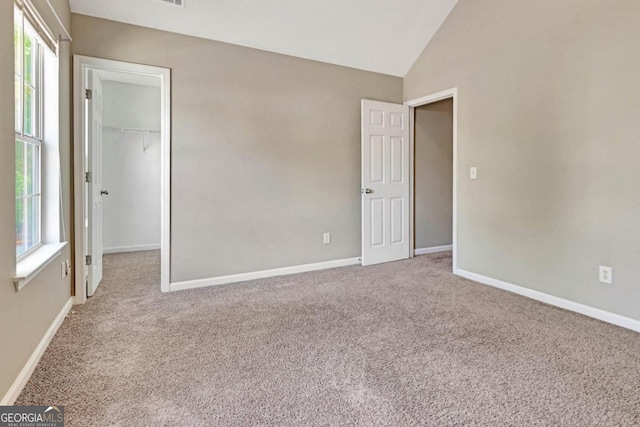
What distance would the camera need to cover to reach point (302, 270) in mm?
3906

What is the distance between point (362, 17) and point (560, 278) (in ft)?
10.0

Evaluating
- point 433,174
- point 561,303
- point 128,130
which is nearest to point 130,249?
point 128,130

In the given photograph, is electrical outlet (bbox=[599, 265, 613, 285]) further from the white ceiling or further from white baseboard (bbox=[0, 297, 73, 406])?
white baseboard (bbox=[0, 297, 73, 406])

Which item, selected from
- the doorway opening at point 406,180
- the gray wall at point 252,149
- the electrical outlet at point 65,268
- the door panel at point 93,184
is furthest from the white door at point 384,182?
the electrical outlet at point 65,268

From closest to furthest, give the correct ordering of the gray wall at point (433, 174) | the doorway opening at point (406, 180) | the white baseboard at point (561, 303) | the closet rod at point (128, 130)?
the white baseboard at point (561, 303), the doorway opening at point (406, 180), the gray wall at point (433, 174), the closet rod at point (128, 130)

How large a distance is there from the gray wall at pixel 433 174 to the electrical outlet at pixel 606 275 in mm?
2300

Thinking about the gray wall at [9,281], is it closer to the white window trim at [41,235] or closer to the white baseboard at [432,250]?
the white window trim at [41,235]

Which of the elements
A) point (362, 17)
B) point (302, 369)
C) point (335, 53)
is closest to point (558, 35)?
point (362, 17)

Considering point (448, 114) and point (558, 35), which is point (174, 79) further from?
point (448, 114)

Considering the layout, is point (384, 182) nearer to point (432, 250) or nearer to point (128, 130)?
point (432, 250)

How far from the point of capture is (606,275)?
255 cm

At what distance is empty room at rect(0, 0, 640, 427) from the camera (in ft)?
5.45

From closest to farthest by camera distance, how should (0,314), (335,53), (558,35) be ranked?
(0,314), (558,35), (335,53)

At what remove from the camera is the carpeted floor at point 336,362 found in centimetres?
152
